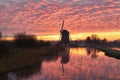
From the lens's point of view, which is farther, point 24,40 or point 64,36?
point 64,36

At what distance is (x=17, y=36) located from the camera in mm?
64625

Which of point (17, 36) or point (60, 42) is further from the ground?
point (17, 36)

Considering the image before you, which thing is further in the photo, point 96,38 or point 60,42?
point 96,38

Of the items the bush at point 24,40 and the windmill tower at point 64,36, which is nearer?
the bush at point 24,40

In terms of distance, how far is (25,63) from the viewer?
35406 millimetres

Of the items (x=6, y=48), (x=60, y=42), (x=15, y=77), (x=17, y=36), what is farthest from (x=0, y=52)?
(x=60, y=42)

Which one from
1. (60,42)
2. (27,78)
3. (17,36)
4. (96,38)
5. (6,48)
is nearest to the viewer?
(27,78)

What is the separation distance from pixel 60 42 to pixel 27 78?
336 ft

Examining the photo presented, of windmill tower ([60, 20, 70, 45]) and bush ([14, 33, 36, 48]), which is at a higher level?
bush ([14, 33, 36, 48])

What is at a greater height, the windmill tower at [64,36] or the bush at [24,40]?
the bush at [24,40]

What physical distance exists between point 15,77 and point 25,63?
8.99 meters

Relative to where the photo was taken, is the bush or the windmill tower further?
the windmill tower

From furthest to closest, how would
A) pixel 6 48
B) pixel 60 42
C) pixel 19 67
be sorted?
1. pixel 60 42
2. pixel 6 48
3. pixel 19 67

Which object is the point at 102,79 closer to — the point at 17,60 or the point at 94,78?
the point at 94,78
